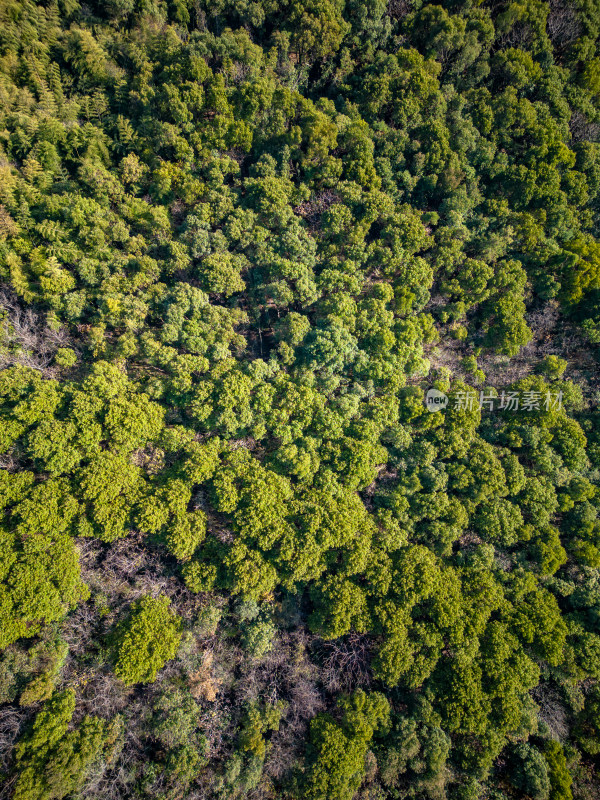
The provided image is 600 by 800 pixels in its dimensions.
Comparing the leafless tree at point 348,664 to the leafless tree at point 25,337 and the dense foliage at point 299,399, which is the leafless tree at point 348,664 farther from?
the leafless tree at point 25,337

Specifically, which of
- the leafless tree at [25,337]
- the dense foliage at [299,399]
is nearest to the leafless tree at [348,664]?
the dense foliage at [299,399]

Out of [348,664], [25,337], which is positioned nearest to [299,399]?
[348,664]

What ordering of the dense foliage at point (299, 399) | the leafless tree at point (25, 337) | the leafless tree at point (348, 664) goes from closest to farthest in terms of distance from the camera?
1. the dense foliage at point (299, 399)
2. the leafless tree at point (348, 664)
3. the leafless tree at point (25, 337)

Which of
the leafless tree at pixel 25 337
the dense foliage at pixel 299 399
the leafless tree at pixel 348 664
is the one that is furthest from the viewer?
the leafless tree at pixel 25 337

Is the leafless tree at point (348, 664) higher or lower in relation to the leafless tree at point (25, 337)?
lower

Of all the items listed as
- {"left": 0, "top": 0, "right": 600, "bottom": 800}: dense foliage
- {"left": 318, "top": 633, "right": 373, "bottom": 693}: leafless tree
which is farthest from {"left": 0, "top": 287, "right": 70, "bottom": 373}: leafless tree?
{"left": 318, "top": 633, "right": 373, "bottom": 693}: leafless tree

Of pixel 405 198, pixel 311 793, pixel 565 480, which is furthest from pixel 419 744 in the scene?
Answer: pixel 405 198

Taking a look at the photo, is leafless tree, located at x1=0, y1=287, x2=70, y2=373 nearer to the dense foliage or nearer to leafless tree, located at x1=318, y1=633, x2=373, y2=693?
the dense foliage

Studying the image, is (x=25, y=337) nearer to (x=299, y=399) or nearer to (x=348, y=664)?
(x=299, y=399)

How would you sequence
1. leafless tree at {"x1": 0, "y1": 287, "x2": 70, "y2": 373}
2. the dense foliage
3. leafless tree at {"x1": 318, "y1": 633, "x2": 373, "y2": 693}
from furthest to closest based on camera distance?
leafless tree at {"x1": 0, "y1": 287, "x2": 70, "y2": 373} → leafless tree at {"x1": 318, "y1": 633, "x2": 373, "y2": 693} → the dense foliage
